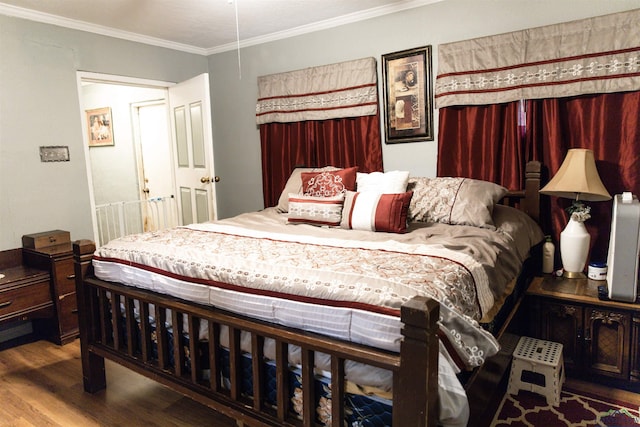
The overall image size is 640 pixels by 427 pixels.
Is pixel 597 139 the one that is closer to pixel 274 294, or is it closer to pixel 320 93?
pixel 320 93

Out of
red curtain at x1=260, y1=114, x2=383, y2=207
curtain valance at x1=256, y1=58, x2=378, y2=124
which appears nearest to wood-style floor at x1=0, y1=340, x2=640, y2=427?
red curtain at x1=260, y1=114, x2=383, y2=207

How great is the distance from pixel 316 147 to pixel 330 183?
0.88 meters

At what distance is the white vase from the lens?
2547 mm

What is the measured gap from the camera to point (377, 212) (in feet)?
8.56

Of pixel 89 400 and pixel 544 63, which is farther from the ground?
pixel 544 63

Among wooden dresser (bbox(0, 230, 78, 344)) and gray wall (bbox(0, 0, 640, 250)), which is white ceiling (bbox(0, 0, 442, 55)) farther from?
wooden dresser (bbox(0, 230, 78, 344))

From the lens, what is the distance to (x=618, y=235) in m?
2.20

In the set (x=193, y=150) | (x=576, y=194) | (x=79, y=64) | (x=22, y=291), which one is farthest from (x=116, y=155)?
(x=576, y=194)

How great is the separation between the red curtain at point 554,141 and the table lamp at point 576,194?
0.46 ft

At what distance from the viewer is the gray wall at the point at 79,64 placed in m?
2.97

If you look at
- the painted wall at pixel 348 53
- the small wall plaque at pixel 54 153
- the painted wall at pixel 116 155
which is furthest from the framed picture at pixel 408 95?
the painted wall at pixel 116 155

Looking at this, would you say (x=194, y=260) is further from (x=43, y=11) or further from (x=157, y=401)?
(x=43, y=11)

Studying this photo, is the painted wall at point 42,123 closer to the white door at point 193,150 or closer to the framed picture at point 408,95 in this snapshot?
the white door at point 193,150

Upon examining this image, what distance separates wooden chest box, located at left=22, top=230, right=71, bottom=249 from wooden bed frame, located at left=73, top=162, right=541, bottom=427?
1.10 m
